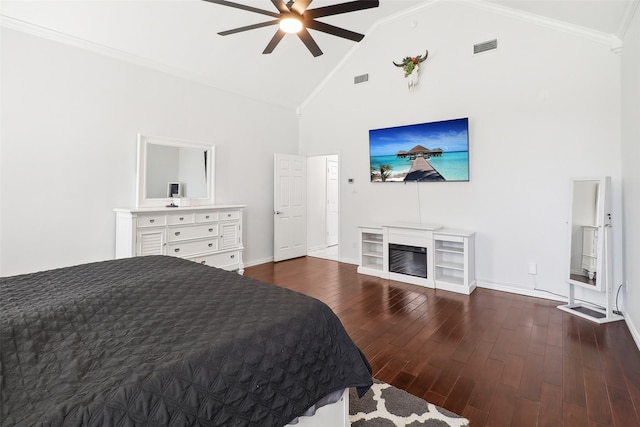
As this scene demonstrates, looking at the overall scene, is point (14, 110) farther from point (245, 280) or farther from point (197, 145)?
point (245, 280)

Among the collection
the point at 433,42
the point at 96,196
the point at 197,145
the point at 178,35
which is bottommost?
the point at 96,196

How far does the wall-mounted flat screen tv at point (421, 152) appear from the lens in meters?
4.43

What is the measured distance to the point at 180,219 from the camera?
4199 millimetres

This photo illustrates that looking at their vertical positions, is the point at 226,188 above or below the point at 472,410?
above

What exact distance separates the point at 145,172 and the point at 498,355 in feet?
14.7

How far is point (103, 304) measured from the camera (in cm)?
144

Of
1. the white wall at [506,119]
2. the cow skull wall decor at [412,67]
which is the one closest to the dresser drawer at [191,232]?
the white wall at [506,119]

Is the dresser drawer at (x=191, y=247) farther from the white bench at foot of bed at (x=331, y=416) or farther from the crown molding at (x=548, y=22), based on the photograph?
the crown molding at (x=548, y=22)

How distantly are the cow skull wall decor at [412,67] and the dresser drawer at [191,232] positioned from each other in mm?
3724

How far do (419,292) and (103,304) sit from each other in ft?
11.8

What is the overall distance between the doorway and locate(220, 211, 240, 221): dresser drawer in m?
2.01

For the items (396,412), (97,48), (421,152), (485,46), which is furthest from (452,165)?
(97,48)

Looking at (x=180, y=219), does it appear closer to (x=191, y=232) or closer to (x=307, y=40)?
(x=191, y=232)

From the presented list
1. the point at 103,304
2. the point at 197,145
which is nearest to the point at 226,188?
the point at 197,145
